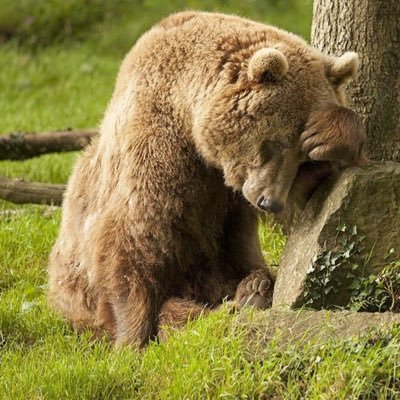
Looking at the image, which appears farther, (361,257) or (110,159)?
(110,159)

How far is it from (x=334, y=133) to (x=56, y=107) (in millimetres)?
8160

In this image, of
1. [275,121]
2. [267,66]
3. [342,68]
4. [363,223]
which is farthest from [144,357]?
[342,68]

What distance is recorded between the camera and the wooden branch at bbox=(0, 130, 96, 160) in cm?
942

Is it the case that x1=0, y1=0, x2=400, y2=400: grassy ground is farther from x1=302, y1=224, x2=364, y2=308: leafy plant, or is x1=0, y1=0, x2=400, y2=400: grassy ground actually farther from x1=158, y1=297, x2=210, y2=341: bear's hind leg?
x1=302, y1=224, x2=364, y2=308: leafy plant

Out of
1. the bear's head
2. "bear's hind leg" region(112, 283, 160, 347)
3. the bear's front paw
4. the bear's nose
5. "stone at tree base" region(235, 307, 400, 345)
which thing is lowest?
"bear's hind leg" region(112, 283, 160, 347)

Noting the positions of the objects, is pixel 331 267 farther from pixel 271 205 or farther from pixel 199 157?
pixel 199 157

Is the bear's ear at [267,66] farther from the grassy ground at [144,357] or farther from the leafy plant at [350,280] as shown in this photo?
the grassy ground at [144,357]

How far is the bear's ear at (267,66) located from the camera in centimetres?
580

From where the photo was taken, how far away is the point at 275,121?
19.6 ft

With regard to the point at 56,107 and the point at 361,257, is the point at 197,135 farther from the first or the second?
the point at 56,107

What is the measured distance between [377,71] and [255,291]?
1744 mm

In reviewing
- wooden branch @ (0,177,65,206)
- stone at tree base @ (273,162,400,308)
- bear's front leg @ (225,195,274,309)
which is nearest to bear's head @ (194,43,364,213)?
stone at tree base @ (273,162,400,308)

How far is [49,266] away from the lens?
24.1 ft

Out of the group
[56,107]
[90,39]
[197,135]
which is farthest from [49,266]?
[90,39]
